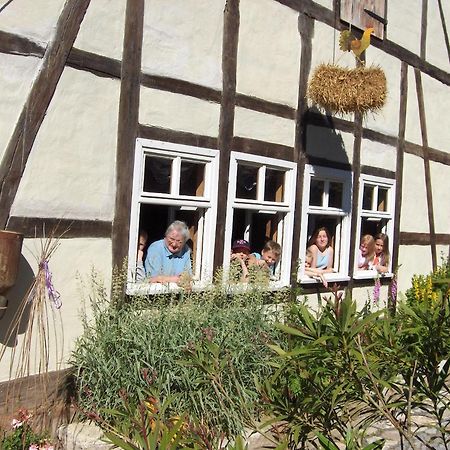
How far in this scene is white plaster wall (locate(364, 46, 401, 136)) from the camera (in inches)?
325

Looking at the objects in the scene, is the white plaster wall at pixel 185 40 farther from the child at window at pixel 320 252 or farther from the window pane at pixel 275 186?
the child at window at pixel 320 252

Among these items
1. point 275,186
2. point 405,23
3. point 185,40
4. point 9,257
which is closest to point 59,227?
point 9,257

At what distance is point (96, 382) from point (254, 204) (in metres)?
2.40

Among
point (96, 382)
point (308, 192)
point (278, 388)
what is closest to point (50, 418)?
point (96, 382)

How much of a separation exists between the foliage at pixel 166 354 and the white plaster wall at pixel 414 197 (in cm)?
444

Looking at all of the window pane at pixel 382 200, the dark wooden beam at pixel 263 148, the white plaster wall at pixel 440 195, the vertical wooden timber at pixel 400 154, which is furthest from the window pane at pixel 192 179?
the white plaster wall at pixel 440 195

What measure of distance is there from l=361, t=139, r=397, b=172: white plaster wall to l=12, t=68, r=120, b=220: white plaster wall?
3.81 metres

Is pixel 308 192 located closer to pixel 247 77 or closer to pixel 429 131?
pixel 247 77

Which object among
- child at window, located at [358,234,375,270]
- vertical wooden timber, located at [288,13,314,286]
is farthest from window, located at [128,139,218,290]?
child at window, located at [358,234,375,270]

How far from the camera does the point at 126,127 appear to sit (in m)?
Result: 5.21

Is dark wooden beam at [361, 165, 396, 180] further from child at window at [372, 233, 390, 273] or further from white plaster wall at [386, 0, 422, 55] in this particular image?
white plaster wall at [386, 0, 422, 55]

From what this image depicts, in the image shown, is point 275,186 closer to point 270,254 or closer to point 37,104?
point 270,254

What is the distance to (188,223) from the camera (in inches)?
237

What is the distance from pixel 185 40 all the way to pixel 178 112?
595mm
